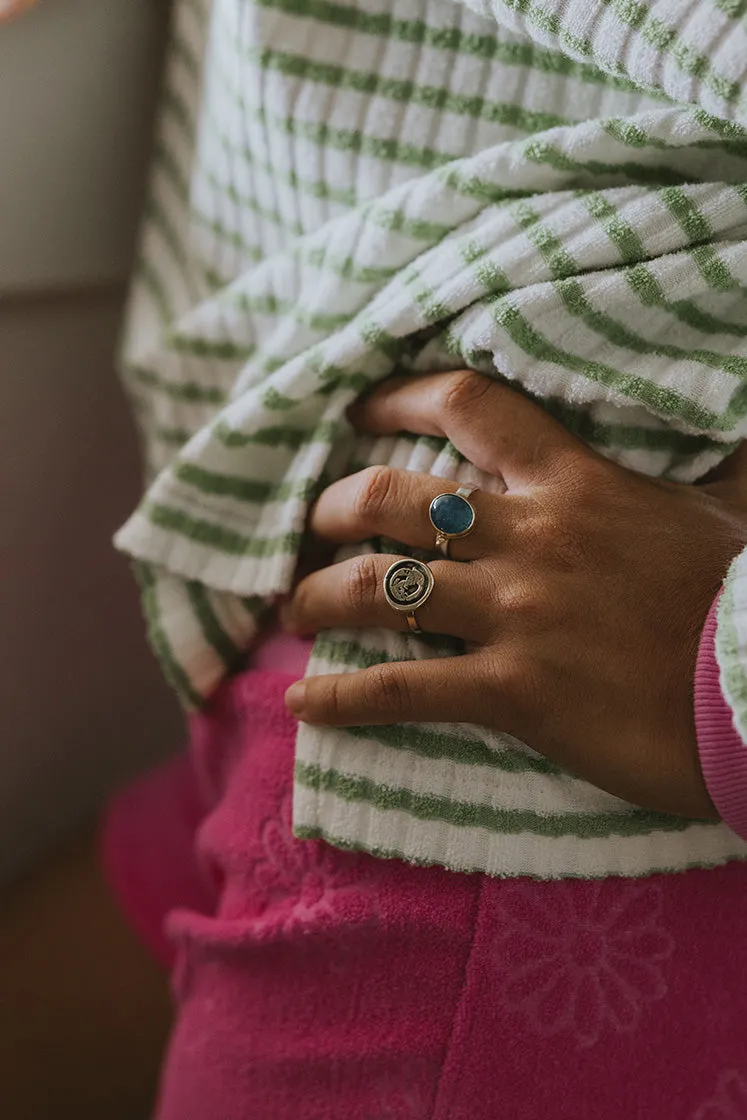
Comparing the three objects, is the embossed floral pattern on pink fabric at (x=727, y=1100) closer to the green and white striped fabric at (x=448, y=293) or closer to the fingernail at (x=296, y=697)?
the green and white striped fabric at (x=448, y=293)

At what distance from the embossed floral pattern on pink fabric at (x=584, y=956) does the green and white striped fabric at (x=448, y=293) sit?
2 centimetres

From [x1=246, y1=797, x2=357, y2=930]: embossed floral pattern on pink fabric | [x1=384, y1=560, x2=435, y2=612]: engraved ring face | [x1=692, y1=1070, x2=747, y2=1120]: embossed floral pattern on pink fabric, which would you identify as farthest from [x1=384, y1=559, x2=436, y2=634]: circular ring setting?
[x1=692, y1=1070, x2=747, y2=1120]: embossed floral pattern on pink fabric

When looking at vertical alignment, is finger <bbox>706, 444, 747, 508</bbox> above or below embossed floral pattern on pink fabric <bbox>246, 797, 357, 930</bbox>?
above

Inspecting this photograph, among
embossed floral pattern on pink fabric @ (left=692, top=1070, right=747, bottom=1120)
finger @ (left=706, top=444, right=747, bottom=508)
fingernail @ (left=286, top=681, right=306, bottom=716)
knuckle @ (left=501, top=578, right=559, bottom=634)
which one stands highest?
finger @ (left=706, top=444, right=747, bottom=508)

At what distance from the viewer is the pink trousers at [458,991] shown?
441 millimetres

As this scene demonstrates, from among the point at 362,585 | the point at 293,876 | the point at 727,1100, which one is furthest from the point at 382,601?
the point at 727,1100

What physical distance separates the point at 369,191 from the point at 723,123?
0.18m

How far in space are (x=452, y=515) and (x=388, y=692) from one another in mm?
86

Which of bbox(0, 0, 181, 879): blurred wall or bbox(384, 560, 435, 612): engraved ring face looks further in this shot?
bbox(0, 0, 181, 879): blurred wall

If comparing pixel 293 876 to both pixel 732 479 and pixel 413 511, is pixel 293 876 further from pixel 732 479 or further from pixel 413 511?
pixel 732 479

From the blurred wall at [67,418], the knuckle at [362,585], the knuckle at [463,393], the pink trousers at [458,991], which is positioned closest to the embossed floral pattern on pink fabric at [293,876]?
the pink trousers at [458,991]

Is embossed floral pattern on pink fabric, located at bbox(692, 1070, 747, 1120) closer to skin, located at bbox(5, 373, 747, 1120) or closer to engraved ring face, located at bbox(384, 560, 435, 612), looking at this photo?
skin, located at bbox(5, 373, 747, 1120)

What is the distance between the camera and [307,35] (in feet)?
1.64

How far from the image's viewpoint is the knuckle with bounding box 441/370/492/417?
463 millimetres
